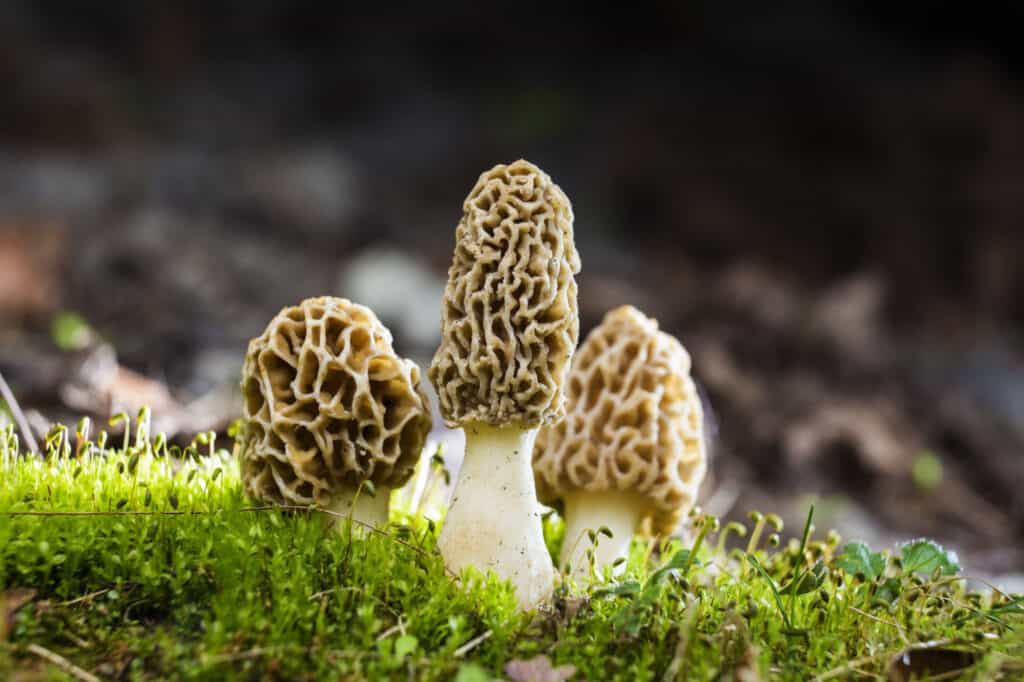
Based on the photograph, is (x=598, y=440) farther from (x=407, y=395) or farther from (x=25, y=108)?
(x=25, y=108)

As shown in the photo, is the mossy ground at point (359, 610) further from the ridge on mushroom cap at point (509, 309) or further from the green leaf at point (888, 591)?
the ridge on mushroom cap at point (509, 309)

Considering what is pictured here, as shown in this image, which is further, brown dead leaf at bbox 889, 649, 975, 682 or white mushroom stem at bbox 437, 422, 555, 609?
white mushroom stem at bbox 437, 422, 555, 609

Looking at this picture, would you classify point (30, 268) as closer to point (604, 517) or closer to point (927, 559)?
point (604, 517)

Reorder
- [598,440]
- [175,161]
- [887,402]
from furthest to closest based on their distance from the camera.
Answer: [175,161] < [887,402] < [598,440]

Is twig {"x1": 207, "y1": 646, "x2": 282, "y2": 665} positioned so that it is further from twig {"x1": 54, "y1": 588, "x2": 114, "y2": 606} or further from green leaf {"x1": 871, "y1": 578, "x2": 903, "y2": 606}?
green leaf {"x1": 871, "y1": 578, "x2": 903, "y2": 606}

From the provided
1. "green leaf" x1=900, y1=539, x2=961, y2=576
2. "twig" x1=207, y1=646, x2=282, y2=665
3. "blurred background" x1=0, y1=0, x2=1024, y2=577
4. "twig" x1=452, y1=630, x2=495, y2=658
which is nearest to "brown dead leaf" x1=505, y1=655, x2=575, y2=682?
"twig" x1=452, y1=630, x2=495, y2=658

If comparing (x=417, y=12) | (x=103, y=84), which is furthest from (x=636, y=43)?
(x=103, y=84)
